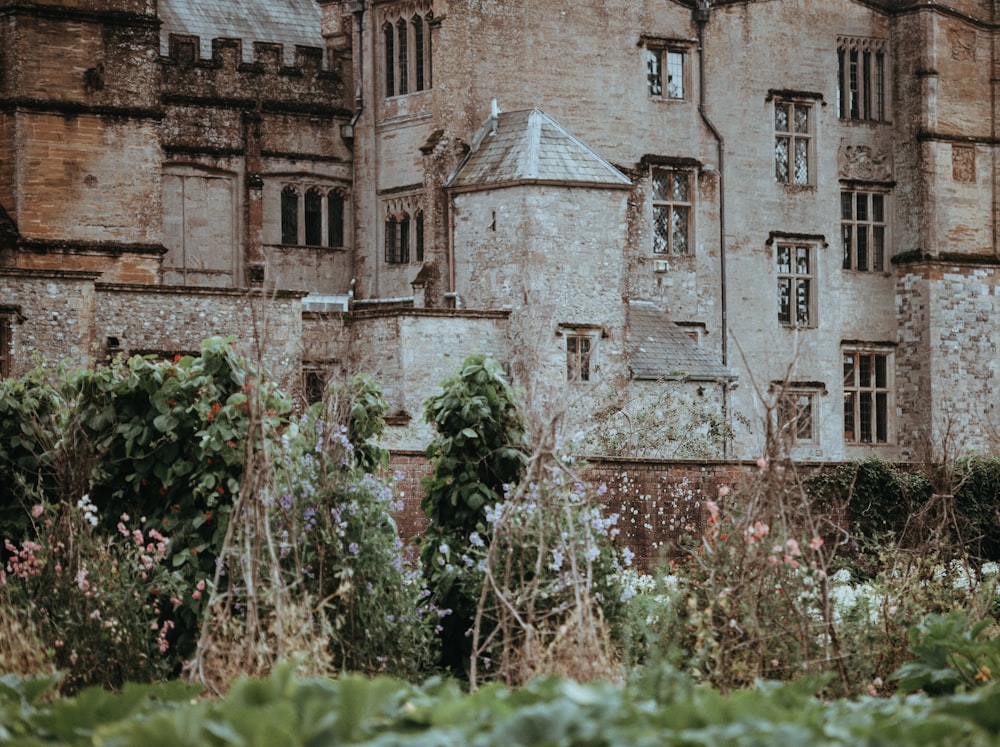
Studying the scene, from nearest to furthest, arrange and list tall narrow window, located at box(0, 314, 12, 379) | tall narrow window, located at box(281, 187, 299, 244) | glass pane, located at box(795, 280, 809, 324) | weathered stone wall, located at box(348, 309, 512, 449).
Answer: tall narrow window, located at box(0, 314, 12, 379), weathered stone wall, located at box(348, 309, 512, 449), tall narrow window, located at box(281, 187, 299, 244), glass pane, located at box(795, 280, 809, 324)

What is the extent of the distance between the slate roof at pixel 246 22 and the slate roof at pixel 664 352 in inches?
356

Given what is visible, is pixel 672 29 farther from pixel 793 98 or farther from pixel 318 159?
pixel 318 159

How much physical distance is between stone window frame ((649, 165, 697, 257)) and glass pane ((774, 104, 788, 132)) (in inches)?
95.1

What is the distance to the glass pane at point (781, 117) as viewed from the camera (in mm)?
36906

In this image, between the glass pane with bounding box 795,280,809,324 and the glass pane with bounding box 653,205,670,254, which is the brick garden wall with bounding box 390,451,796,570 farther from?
the glass pane with bounding box 795,280,809,324

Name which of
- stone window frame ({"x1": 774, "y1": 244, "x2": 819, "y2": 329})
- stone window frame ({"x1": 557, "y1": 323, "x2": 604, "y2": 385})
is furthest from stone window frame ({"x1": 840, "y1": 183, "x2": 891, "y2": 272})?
stone window frame ({"x1": 557, "y1": 323, "x2": 604, "y2": 385})

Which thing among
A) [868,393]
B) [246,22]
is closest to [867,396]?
[868,393]

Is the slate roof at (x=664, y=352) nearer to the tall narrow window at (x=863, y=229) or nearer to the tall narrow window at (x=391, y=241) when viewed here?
the tall narrow window at (x=391, y=241)

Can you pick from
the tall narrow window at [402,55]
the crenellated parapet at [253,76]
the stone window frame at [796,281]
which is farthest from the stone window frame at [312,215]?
the stone window frame at [796,281]

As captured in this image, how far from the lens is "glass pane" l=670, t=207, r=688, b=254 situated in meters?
35.6

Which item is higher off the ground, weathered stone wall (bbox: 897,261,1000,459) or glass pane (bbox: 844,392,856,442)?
weathered stone wall (bbox: 897,261,1000,459)

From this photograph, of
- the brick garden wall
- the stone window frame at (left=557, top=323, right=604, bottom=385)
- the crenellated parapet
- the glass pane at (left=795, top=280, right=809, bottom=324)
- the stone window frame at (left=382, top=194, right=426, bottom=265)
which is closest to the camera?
the brick garden wall

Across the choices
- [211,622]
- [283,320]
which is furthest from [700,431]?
[211,622]

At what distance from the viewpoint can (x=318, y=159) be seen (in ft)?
117
